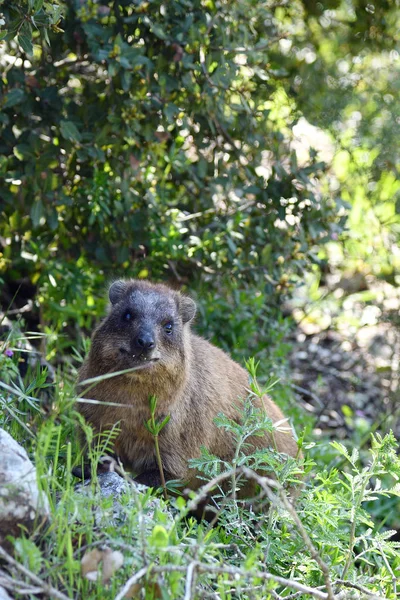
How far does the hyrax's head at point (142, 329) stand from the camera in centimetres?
441

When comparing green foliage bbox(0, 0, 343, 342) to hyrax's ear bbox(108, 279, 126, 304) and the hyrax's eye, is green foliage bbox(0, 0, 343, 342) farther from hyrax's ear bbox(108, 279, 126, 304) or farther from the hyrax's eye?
the hyrax's eye

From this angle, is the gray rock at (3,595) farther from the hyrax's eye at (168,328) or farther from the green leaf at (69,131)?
the green leaf at (69,131)

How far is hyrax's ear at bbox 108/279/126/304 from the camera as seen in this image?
16.1 feet

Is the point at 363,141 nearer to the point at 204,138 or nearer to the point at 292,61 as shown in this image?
the point at 292,61

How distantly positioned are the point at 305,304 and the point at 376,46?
247 cm

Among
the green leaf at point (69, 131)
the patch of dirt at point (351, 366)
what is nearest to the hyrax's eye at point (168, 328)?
the green leaf at point (69, 131)

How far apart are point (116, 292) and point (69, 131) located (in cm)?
116

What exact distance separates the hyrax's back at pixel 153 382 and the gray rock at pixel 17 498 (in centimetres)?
101

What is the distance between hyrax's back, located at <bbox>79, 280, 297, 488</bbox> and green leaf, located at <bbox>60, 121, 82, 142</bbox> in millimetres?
Result: 1064

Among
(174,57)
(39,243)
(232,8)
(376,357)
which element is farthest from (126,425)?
(376,357)

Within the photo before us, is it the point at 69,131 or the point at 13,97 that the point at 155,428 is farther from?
the point at 13,97

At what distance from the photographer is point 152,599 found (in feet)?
10.2

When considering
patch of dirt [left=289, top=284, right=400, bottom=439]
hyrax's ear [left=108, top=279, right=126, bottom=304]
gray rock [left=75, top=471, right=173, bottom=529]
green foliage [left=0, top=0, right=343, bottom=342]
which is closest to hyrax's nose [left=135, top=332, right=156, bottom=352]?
hyrax's ear [left=108, top=279, right=126, bottom=304]

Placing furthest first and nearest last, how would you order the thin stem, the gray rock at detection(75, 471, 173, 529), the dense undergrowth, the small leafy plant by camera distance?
the thin stem → the small leafy plant → the gray rock at detection(75, 471, 173, 529) → the dense undergrowth
